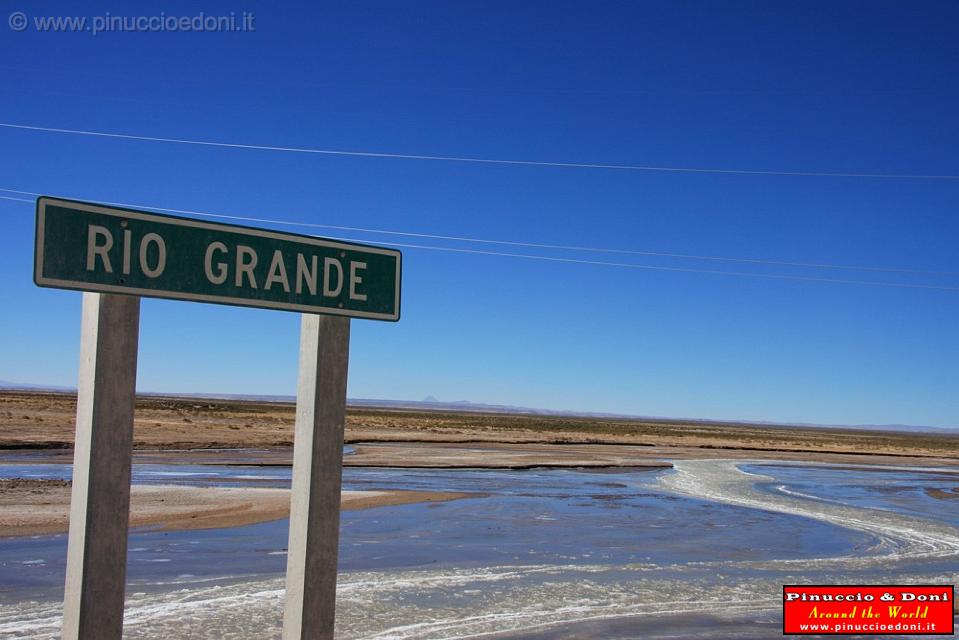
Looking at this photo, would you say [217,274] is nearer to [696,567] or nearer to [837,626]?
[837,626]

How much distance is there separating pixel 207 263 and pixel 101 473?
89 centimetres

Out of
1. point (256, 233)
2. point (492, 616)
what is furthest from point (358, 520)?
point (256, 233)

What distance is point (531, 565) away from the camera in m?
12.2

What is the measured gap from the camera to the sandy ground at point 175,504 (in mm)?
15055

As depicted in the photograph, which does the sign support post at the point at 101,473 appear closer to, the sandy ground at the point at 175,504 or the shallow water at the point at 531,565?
the shallow water at the point at 531,565

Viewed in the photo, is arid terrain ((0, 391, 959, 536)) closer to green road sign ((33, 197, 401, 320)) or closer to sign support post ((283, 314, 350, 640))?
sign support post ((283, 314, 350, 640))

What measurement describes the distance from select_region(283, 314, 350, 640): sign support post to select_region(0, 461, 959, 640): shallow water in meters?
4.77

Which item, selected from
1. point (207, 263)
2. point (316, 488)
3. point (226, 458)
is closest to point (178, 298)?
point (207, 263)

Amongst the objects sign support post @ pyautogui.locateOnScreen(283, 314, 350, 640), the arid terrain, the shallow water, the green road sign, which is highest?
the green road sign

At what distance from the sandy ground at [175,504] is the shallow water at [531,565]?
96 centimetres

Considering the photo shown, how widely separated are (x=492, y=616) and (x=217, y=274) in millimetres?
6518

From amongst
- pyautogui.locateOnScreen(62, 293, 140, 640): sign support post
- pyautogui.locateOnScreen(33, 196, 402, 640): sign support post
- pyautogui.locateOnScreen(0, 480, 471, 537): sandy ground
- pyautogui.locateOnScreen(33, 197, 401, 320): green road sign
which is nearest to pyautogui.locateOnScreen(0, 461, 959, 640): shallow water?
pyautogui.locateOnScreen(0, 480, 471, 537): sandy ground

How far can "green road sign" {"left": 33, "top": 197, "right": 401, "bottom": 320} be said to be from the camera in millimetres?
3230

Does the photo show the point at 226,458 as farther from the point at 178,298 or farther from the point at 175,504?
the point at 178,298
